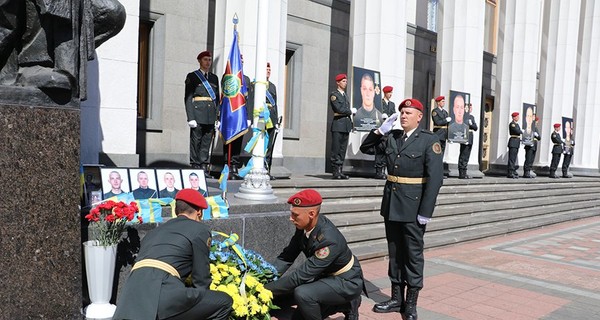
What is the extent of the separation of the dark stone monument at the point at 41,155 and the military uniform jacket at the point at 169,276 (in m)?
0.92

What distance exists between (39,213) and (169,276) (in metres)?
1.29

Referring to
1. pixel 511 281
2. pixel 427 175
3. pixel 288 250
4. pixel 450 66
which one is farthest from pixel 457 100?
pixel 288 250

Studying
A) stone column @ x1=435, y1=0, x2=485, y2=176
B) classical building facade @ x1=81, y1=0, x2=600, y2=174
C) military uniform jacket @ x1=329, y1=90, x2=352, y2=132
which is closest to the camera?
classical building facade @ x1=81, y1=0, x2=600, y2=174

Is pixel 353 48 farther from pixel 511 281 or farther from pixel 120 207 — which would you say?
pixel 120 207

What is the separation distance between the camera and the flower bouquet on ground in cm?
354

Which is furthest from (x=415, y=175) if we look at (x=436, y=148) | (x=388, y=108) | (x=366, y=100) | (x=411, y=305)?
(x=388, y=108)

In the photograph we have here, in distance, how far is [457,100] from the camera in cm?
1338

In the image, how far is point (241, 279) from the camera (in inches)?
147

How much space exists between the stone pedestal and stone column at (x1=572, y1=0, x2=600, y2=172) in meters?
22.3

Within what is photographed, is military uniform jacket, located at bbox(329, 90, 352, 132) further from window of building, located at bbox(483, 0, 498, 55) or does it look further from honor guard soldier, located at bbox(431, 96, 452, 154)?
window of building, located at bbox(483, 0, 498, 55)

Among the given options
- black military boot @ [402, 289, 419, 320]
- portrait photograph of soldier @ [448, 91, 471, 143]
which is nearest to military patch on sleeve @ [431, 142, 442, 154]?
black military boot @ [402, 289, 419, 320]

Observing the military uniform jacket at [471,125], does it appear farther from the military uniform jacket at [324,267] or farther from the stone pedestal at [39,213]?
the stone pedestal at [39,213]

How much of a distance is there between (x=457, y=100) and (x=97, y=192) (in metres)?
11.0

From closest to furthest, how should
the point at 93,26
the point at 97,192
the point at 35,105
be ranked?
the point at 35,105 → the point at 93,26 → the point at 97,192
